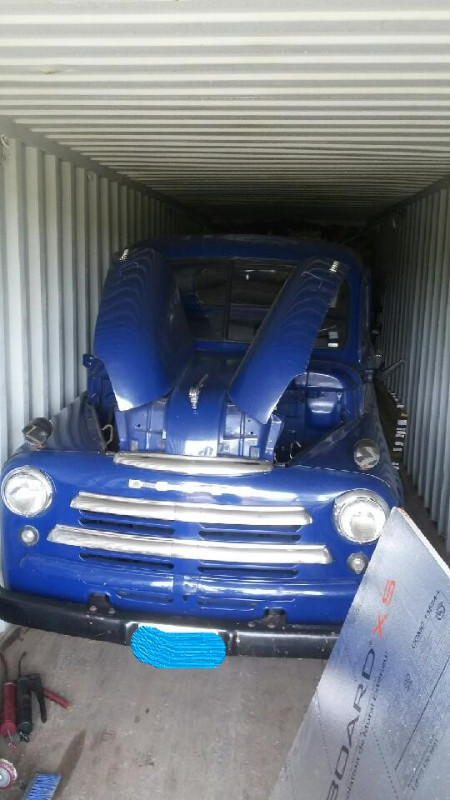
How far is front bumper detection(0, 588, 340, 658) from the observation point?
9.06ft

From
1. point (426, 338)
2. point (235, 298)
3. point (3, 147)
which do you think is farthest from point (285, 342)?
point (426, 338)

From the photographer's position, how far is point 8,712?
304cm

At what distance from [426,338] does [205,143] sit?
2.67m

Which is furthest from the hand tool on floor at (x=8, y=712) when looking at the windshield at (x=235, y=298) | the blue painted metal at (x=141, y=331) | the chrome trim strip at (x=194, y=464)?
the windshield at (x=235, y=298)

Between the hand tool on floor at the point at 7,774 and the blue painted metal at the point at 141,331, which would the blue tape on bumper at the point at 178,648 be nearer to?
the hand tool on floor at the point at 7,774

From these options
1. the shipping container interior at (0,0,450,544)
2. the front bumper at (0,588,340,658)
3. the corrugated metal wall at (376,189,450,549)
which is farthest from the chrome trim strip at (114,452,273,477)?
the corrugated metal wall at (376,189,450,549)

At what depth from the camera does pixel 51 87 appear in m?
3.05

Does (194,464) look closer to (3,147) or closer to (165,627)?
(165,627)

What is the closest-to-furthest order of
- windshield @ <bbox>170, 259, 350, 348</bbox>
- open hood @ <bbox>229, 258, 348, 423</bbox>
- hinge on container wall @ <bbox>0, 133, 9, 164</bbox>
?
open hood @ <bbox>229, 258, 348, 423</bbox>, hinge on container wall @ <bbox>0, 133, 9, 164</bbox>, windshield @ <bbox>170, 259, 350, 348</bbox>

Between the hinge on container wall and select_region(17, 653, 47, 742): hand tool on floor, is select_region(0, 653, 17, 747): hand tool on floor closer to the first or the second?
select_region(17, 653, 47, 742): hand tool on floor

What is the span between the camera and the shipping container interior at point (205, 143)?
7.79 ft

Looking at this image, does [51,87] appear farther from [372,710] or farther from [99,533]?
[372,710]

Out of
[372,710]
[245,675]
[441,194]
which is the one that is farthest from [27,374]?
[441,194]

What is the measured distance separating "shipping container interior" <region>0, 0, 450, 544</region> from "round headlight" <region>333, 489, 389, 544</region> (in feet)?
5.85
